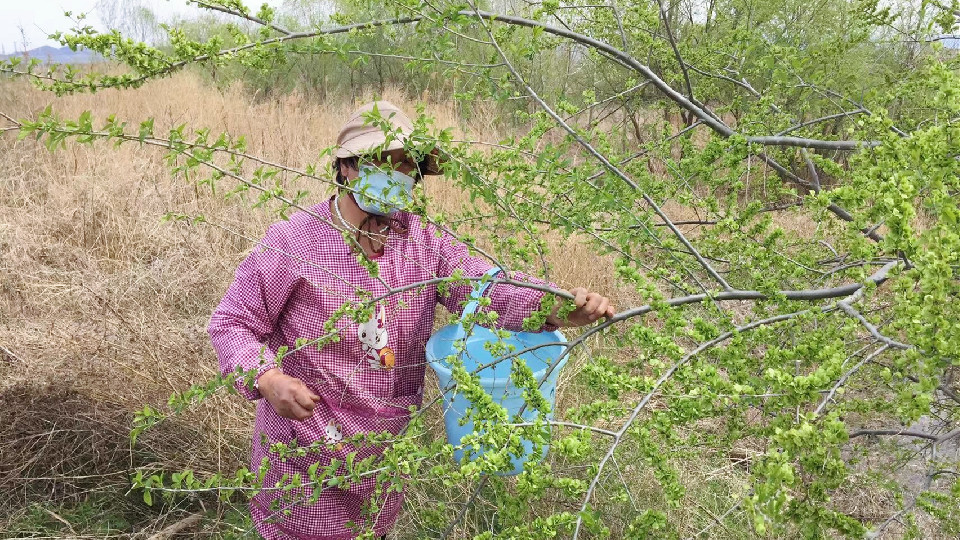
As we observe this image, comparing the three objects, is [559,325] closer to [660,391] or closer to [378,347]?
[378,347]

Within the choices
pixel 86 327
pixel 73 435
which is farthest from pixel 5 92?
pixel 73 435

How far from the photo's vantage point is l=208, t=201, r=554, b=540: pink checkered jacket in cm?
180

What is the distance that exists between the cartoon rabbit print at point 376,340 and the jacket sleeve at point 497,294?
202mm

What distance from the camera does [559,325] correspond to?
1738 mm

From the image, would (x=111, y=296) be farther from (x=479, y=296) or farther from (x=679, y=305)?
(x=679, y=305)

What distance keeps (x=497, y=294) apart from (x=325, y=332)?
48 cm

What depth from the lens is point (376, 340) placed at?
6.14ft

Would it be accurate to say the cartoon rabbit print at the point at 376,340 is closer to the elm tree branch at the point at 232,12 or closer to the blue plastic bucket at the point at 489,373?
the blue plastic bucket at the point at 489,373

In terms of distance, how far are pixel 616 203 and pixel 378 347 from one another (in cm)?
81

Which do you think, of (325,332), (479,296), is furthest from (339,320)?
(479,296)

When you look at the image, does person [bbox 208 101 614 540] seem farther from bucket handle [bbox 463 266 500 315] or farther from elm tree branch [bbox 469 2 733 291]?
elm tree branch [bbox 469 2 733 291]

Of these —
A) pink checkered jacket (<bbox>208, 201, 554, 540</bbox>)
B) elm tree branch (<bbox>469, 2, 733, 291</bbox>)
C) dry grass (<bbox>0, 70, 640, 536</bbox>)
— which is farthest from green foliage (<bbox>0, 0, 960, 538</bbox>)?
dry grass (<bbox>0, 70, 640, 536</bbox>)

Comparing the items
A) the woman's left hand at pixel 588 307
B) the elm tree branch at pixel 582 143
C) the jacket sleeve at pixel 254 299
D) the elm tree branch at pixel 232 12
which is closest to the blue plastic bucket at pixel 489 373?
the woman's left hand at pixel 588 307

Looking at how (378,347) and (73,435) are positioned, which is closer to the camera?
(378,347)
